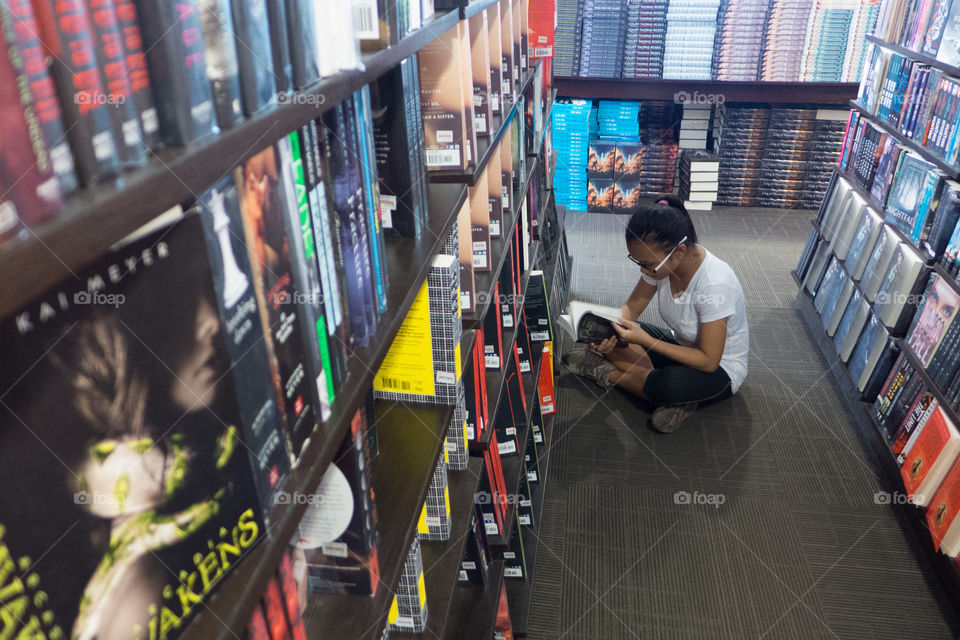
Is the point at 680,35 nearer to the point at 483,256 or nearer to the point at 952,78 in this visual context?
Answer: the point at 952,78

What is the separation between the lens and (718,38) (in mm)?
4777

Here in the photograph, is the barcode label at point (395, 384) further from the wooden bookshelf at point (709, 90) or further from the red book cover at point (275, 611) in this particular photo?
the wooden bookshelf at point (709, 90)

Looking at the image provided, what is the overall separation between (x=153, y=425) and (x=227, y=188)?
0.19 metres

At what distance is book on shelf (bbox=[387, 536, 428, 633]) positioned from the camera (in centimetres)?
114

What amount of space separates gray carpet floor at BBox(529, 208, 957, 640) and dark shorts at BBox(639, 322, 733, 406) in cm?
13

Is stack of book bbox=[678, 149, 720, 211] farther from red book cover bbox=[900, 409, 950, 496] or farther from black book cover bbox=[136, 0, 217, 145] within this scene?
black book cover bbox=[136, 0, 217, 145]

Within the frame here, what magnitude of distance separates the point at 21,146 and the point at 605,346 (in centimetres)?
294

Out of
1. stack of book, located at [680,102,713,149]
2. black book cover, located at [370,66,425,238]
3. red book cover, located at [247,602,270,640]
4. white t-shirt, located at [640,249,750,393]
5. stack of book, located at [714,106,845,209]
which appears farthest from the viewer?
stack of book, located at [680,102,713,149]

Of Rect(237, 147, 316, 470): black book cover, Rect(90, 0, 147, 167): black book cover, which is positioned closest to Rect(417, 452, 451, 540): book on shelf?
Rect(237, 147, 316, 470): black book cover

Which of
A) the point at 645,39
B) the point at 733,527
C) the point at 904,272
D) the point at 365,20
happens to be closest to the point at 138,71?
the point at 365,20

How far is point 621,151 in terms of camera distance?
525cm

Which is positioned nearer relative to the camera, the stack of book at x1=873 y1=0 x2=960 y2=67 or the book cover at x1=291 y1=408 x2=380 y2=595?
the book cover at x1=291 y1=408 x2=380 y2=595

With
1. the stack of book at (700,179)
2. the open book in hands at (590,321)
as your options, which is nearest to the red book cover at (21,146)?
the open book in hands at (590,321)

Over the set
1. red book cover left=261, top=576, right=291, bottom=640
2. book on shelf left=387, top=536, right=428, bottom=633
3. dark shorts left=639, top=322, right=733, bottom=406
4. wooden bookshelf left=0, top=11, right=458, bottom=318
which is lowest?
dark shorts left=639, top=322, right=733, bottom=406
